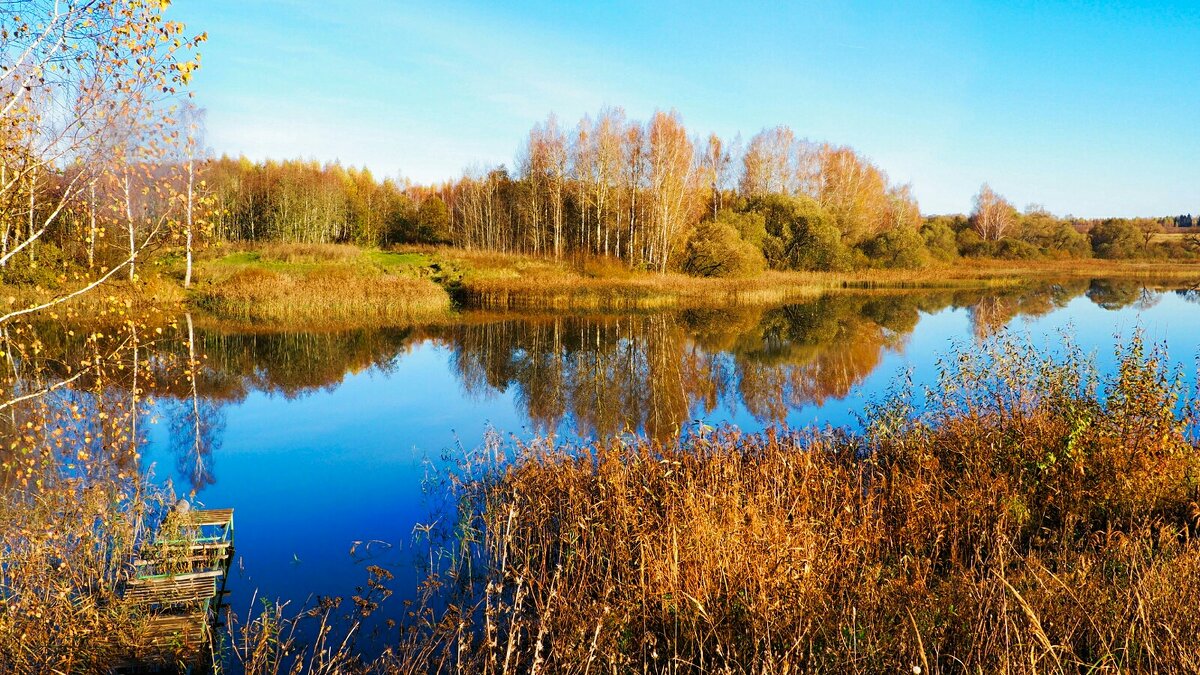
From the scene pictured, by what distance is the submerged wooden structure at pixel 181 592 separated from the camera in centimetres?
478

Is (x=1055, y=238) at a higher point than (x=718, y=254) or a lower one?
higher

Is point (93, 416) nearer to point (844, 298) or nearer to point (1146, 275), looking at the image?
point (844, 298)

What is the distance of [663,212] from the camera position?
1364 inches

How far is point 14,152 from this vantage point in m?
3.98

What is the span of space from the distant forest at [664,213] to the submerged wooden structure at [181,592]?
98.5ft

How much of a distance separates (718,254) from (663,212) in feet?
12.0

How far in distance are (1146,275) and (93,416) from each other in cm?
5644

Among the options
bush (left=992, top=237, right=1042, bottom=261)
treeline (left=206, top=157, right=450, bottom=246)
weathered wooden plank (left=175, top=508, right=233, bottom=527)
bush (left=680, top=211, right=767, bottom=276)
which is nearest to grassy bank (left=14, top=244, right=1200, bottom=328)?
bush (left=680, top=211, right=767, bottom=276)

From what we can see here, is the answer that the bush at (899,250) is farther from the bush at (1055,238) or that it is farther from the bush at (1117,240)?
the bush at (1117,240)

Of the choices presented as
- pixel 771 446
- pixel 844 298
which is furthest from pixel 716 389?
pixel 844 298

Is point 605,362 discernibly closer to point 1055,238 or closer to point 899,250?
point 899,250

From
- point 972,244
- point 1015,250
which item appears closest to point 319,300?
point 972,244

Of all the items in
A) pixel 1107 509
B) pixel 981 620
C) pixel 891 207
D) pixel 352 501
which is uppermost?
pixel 891 207

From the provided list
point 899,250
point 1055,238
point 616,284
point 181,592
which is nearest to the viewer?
point 181,592
